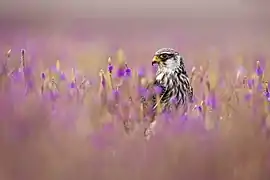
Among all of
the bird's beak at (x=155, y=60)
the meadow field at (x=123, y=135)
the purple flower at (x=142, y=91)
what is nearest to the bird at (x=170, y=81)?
the bird's beak at (x=155, y=60)

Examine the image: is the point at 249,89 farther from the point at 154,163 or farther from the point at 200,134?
the point at 154,163

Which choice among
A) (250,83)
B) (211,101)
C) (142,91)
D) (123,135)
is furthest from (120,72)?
(123,135)

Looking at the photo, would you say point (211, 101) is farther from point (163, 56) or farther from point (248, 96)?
point (163, 56)

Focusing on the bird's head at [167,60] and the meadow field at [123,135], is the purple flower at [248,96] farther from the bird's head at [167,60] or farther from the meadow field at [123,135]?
the bird's head at [167,60]

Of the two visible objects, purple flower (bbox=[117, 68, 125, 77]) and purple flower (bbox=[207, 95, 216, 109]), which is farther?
purple flower (bbox=[117, 68, 125, 77])

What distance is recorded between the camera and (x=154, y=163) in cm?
124

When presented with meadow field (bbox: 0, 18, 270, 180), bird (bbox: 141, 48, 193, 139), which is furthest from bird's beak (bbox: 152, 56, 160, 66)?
meadow field (bbox: 0, 18, 270, 180)

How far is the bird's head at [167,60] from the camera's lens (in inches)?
89.5

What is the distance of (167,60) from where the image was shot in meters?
2.30

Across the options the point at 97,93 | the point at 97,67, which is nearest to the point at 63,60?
the point at 97,67

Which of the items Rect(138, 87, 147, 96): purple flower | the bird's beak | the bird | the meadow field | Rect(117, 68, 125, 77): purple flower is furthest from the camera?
the bird's beak

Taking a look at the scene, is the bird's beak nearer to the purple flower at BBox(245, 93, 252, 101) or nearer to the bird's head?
the bird's head

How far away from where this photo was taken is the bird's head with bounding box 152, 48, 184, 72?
Result: 227cm

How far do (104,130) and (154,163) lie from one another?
0.50 feet
